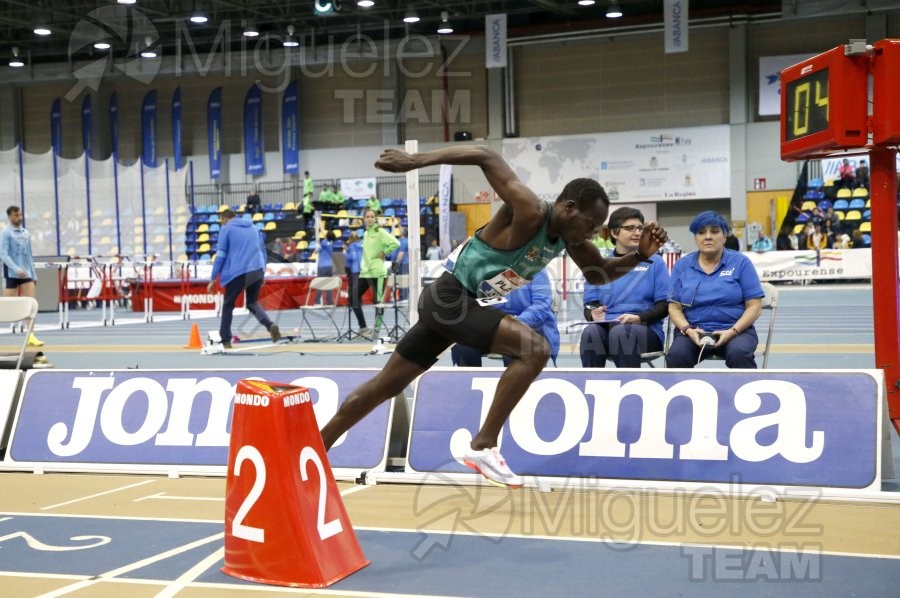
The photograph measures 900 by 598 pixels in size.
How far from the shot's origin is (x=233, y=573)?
3.50 m

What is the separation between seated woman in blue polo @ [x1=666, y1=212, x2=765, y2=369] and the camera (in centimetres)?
568

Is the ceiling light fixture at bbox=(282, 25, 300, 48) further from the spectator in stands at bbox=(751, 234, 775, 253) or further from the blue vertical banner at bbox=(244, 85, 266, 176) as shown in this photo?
the spectator in stands at bbox=(751, 234, 775, 253)

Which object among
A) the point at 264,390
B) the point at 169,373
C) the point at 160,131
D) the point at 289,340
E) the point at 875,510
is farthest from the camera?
the point at 160,131

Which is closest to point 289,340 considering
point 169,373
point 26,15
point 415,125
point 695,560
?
point 169,373

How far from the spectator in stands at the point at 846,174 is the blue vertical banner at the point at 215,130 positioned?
2074 cm

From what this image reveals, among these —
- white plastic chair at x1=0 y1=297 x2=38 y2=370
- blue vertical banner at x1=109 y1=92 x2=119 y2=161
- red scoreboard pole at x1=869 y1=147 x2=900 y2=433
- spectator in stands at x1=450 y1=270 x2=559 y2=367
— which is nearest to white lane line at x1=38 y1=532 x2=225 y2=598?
spectator in stands at x1=450 y1=270 x2=559 y2=367

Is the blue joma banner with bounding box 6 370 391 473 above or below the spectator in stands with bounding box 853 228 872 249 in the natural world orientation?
below

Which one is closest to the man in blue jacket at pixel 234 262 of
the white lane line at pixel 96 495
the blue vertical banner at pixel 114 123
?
the white lane line at pixel 96 495

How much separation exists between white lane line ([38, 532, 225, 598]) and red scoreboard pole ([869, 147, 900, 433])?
3716mm

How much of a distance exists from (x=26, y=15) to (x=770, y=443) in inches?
1282

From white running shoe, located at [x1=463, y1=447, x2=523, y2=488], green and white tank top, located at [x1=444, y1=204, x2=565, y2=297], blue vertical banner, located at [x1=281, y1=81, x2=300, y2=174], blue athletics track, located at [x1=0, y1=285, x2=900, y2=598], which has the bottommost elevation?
blue athletics track, located at [x1=0, y1=285, x2=900, y2=598]

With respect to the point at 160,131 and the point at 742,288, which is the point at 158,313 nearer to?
the point at 160,131

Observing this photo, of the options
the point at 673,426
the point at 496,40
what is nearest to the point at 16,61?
the point at 496,40

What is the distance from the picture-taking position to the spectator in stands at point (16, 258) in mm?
12125
